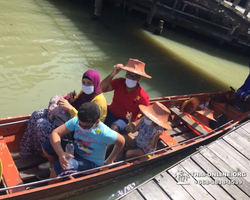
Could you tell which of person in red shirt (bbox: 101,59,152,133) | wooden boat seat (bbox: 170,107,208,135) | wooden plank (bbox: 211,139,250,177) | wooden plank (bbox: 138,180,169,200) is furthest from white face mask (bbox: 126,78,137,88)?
wooden boat seat (bbox: 170,107,208,135)

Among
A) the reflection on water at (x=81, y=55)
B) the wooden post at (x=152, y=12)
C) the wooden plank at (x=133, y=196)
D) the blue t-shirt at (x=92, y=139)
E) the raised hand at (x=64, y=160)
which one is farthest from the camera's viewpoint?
the wooden post at (x=152, y=12)

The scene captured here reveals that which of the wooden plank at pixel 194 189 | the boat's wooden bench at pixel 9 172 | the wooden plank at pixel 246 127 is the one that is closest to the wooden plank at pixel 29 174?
the boat's wooden bench at pixel 9 172

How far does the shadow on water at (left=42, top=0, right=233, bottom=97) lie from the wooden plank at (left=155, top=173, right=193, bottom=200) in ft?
14.5

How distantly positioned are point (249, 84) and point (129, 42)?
247 inches

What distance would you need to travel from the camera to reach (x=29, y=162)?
3.89 metres

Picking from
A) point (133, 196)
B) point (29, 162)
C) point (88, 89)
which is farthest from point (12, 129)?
point (133, 196)

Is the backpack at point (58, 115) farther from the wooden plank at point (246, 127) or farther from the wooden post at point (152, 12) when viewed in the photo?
the wooden post at point (152, 12)

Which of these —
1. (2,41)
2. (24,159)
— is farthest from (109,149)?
(2,41)

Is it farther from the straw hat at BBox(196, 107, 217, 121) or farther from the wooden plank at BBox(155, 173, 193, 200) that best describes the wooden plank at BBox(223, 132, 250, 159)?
the wooden plank at BBox(155, 173, 193, 200)

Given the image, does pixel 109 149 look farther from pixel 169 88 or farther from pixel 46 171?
pixel 169 88

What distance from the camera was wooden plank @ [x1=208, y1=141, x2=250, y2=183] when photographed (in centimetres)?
461

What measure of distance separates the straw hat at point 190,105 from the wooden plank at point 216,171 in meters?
2.16

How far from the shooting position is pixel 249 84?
23.5 ft

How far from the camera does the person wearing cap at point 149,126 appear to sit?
3.88 metres
